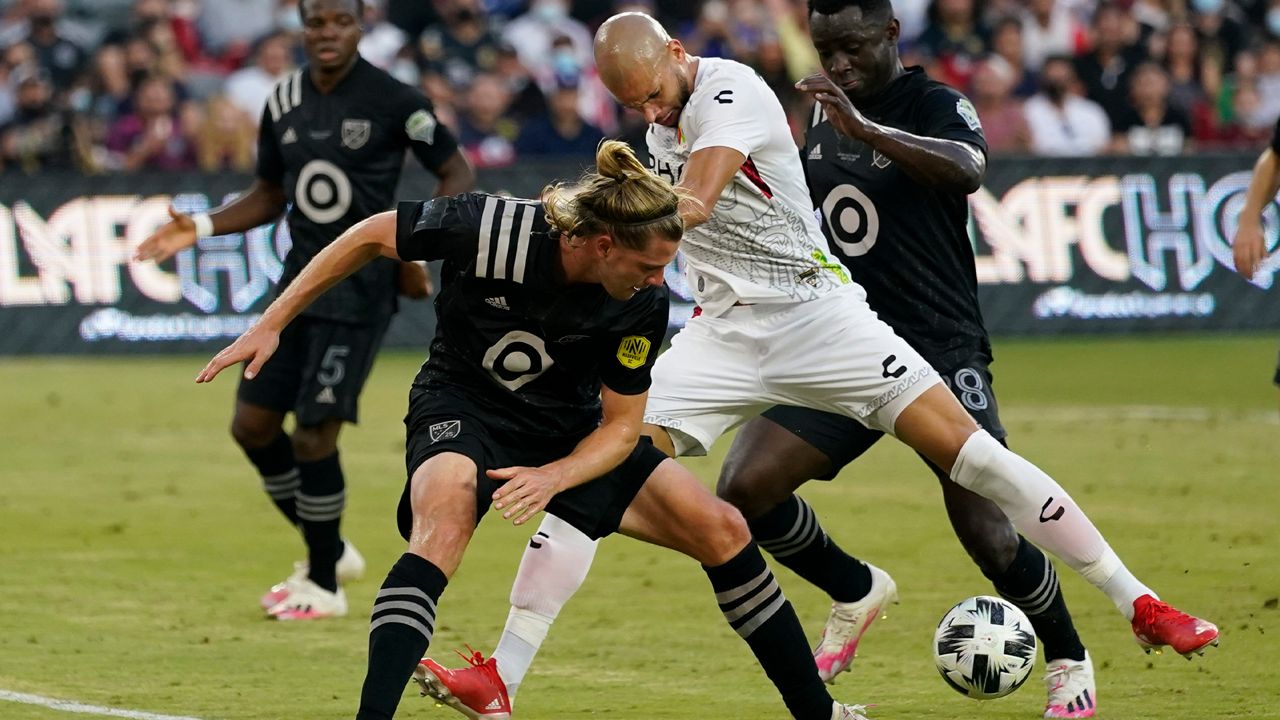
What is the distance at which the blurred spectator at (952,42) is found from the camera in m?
19.7

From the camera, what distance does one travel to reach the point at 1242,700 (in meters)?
6.25

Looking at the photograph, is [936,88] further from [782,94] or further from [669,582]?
[782,94]

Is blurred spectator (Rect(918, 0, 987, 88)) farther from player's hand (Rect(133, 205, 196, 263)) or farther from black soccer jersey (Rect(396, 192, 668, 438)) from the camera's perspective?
black soccer jersey (Rect(396, 192, 668, 438))

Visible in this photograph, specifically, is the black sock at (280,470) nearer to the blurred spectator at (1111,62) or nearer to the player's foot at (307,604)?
the player's foot at (307,604)

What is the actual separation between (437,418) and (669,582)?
326 cm

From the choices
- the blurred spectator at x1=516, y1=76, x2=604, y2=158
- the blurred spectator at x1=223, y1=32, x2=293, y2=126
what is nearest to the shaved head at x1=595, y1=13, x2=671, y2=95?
the blurred spectator at x1=516, y1=76, x2=604, y2=158

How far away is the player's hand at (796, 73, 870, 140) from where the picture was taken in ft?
19.6

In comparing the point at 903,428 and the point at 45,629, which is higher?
the point at 903,428

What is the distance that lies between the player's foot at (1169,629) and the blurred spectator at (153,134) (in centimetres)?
1338

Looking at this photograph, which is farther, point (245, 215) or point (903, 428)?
point (245, 215)

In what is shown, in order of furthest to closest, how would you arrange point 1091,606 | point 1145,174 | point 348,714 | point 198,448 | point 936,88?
point 1145,174
point 198,448
point 1091,606
point 936,88
point 348,714

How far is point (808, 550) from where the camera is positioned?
22.4ft

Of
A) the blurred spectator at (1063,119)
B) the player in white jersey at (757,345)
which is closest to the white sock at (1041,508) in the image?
the player in white jersey at (757,345)

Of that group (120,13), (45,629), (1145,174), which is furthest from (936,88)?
(120,13)
